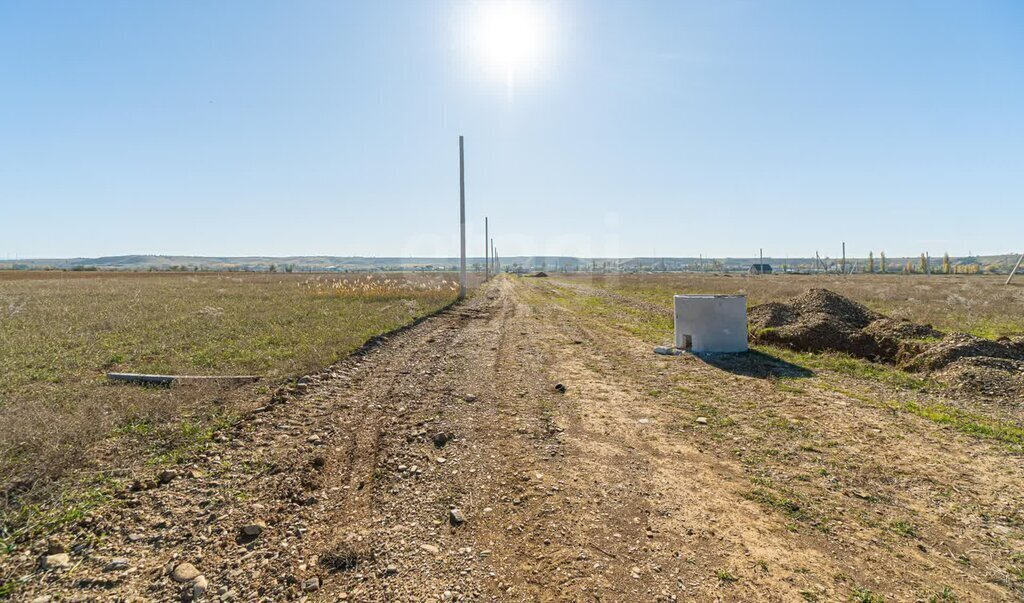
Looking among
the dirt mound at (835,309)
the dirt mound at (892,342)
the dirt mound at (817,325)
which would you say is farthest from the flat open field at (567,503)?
the dirt mound at (835,309)

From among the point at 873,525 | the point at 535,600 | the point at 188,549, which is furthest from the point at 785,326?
the point at 188,549

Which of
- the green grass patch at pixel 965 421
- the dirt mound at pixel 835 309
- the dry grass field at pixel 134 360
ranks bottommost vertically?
the green grass patch at pixel 965 421

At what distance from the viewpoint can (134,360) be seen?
855 centimetres

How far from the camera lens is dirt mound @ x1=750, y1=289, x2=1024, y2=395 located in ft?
23.6

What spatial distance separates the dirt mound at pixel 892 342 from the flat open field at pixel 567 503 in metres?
0.74

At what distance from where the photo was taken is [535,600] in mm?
2670

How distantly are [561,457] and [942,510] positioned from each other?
3086 millimetres

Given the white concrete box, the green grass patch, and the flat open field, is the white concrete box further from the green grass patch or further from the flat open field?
the green grass patch

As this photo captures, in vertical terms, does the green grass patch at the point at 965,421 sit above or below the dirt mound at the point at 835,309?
below

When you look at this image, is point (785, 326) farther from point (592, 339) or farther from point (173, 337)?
point (173, 337)

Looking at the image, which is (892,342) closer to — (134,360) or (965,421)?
(965,421)

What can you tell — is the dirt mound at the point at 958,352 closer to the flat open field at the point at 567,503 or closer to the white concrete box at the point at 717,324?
the flat open field at the point at 567,503

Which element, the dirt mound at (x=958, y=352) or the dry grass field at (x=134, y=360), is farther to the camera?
the dirt mound at (x=958, y=352)

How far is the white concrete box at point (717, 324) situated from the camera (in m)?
9.88
